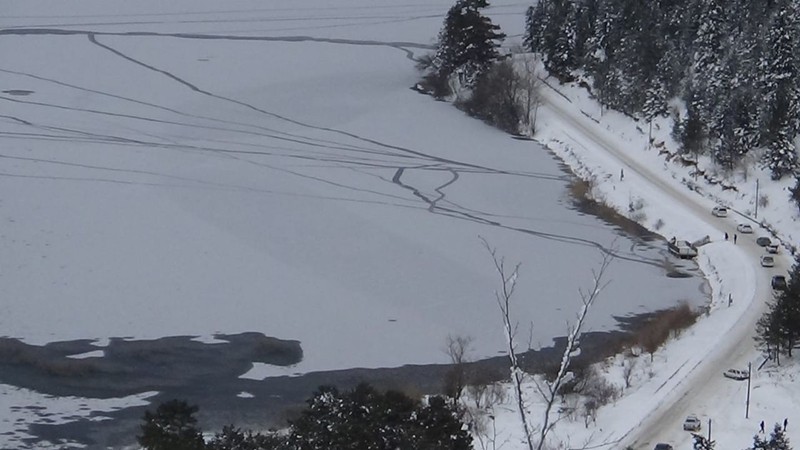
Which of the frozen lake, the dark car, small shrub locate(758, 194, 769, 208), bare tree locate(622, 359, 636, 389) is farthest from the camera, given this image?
small shrub locate(758, 194, 769, 208)

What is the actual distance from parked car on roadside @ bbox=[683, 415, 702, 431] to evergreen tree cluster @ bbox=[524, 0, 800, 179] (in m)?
18.8

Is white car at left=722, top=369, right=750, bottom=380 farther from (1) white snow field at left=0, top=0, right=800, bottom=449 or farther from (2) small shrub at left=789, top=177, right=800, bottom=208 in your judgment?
(2) small shrub at left=789, top=177, right=800, bottom=208

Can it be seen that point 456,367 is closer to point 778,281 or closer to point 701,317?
point 701,317

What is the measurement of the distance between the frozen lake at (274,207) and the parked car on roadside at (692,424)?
6.27 m

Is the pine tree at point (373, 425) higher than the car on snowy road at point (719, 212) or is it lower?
lower

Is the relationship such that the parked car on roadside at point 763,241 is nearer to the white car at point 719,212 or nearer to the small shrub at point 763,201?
the white car at point 719,212

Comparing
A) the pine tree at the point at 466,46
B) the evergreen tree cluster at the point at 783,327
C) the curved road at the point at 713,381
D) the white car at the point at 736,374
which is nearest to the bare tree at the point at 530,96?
the pine tree at the point at 466,46

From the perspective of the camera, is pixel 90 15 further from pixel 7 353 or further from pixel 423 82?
pixel 7 353

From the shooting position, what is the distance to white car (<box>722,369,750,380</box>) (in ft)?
71.8

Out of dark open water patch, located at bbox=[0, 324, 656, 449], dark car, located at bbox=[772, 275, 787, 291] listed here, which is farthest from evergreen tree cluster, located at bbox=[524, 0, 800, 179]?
dark open water patch, located at bbox=[0, 324, 656, 449]

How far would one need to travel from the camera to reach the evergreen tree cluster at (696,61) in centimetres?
3900

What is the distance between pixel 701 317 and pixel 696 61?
22355 millimetres

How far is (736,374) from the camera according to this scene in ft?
72.4

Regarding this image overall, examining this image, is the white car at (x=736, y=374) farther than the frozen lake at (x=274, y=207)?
No
